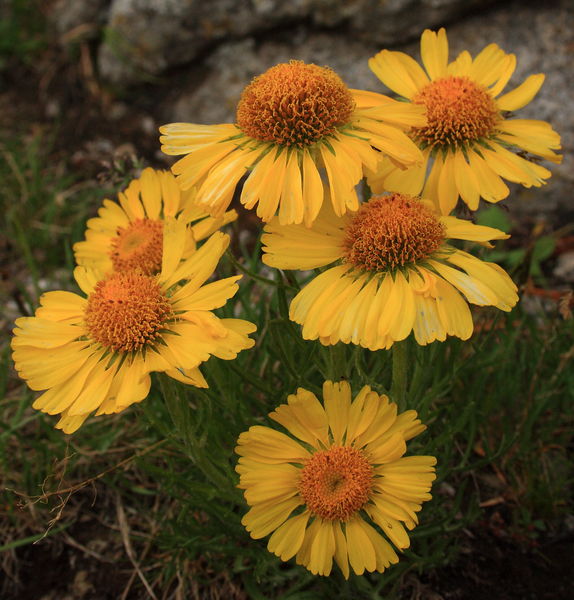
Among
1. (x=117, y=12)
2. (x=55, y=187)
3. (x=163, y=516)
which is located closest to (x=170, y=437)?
(x=163, y=516)

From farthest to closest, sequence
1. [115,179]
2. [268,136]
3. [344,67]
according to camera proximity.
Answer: [344,67]
[115,179]
[268,136]

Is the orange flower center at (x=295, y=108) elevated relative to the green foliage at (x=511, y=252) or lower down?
elevated

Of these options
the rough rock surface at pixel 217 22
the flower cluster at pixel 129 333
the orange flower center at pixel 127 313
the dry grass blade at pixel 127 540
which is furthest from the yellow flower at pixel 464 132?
the rough rock surface at pixel 217 22

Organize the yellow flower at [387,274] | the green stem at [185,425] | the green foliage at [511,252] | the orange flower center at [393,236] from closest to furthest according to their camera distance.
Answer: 1. the yellow flower at [387,274]
2. the orange flower center at [393,236]
3. the green stem at [185,425]
4. the green foliage at [511,252]

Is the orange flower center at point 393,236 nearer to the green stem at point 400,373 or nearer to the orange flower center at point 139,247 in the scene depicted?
the green stem at point 400,373

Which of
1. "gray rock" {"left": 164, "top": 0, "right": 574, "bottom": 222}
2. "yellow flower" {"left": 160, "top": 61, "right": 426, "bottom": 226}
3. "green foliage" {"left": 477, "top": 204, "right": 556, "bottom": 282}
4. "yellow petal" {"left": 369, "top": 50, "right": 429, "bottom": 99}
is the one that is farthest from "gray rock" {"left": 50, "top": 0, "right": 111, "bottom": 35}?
"yellow flower" {"left": 160, "top": 61, "right": 426, "bottom": 226}

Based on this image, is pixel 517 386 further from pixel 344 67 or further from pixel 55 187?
pixel 55 187
